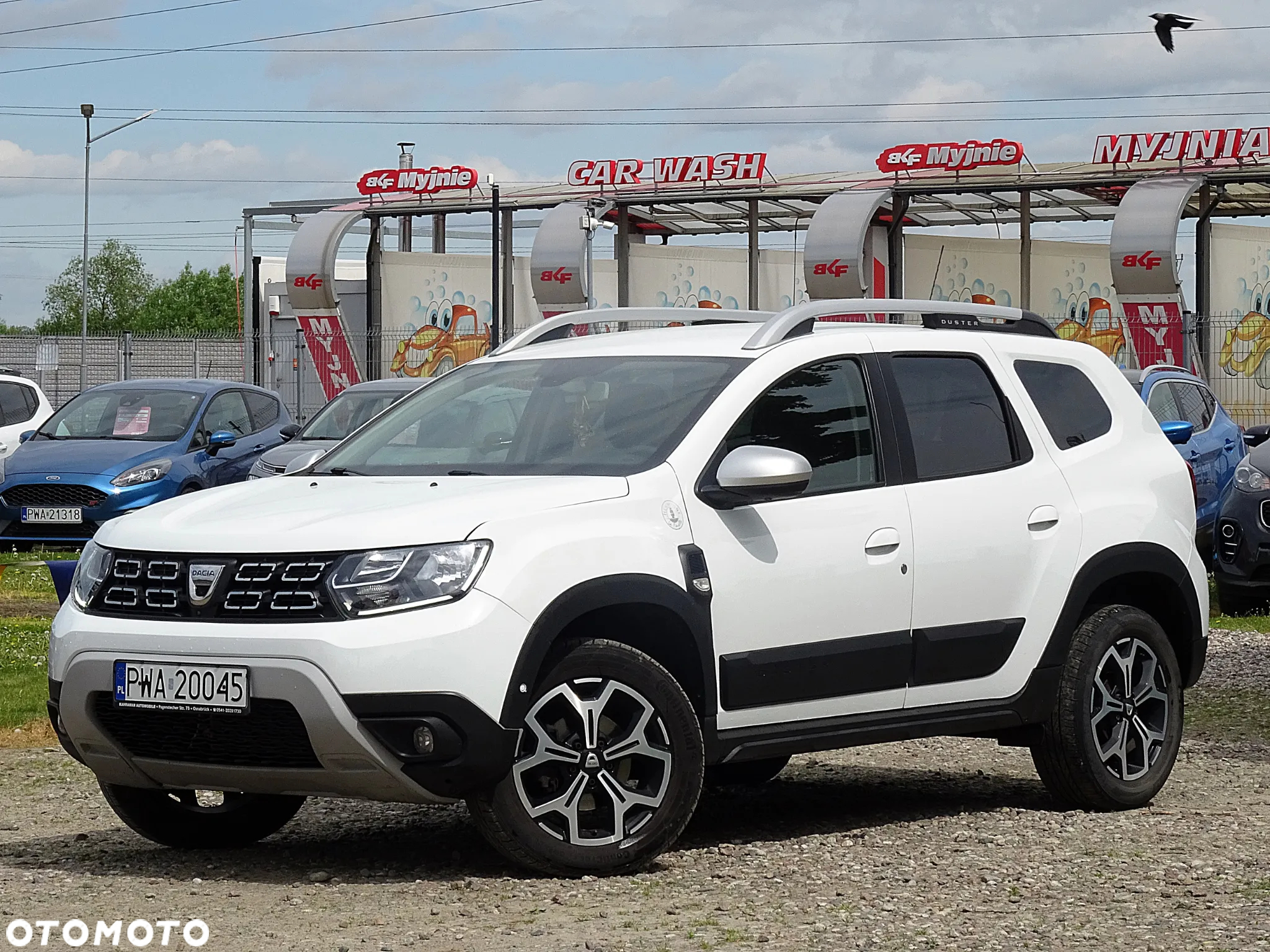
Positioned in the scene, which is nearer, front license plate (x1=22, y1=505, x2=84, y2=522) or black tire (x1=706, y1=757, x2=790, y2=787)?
black tire (x1=706, y1=757, x2=790, y2=787)

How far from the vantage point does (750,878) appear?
6020 millimetres

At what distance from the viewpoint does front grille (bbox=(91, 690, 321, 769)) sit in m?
5.69

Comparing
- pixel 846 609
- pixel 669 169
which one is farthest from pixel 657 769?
pixel 669 169

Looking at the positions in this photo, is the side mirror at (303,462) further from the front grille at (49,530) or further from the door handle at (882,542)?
the front grille at (49,530)

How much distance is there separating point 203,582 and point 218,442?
14.6 meters

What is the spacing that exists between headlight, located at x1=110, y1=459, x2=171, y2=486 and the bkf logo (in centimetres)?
1943

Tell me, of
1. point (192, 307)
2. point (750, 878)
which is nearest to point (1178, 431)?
point (750, 878)

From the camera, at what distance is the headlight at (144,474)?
19125 mm

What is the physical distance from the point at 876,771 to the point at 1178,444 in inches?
380

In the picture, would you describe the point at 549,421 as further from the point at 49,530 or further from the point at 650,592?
the point at 49,530

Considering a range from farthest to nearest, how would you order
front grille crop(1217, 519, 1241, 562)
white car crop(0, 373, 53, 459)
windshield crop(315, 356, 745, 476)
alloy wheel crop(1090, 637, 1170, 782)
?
white car crop(0, 373, 53, 459) → front grille crop(1217, 519, 1241, 562) → alloy wheel crop(1090, 637, 1170, 782) → windshield crop(315, 356, 745, 476)

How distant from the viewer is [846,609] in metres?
6.55

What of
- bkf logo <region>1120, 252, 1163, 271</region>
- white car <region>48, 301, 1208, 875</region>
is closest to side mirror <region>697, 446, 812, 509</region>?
white car <region>48, 301, 1208, 875</region>

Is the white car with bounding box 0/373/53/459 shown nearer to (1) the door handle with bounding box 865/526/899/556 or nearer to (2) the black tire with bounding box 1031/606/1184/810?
(2) the black tire with bounding box 1031/606/1184/810
